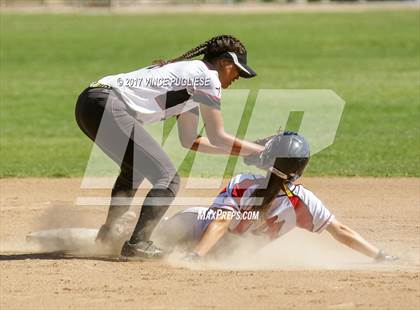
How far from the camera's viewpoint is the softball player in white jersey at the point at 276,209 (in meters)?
8.64

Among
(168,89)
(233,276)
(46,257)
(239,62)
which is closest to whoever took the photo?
(233,276)

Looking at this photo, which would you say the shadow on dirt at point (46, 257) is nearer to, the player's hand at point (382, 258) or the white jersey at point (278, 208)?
the white jersey at point (278, 208)

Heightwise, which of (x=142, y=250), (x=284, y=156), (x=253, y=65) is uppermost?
(x=284, y=156)

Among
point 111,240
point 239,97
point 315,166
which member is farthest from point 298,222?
point 239,97

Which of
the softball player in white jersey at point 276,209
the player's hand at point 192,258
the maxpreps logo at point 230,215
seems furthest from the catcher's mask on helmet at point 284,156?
the player's hand at point 192,258

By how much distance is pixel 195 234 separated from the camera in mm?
9148

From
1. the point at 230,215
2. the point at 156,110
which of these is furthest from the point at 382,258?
the point at 156,110

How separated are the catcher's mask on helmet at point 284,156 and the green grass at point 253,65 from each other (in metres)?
5.87

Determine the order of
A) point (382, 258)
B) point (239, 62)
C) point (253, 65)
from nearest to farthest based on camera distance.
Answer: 1. point (239, 62)
2. point (382, 258)
3. point (253, 65)

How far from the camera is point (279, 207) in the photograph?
8.81m

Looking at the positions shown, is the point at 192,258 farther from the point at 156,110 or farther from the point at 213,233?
the point at 156,110

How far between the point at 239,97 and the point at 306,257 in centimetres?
1428

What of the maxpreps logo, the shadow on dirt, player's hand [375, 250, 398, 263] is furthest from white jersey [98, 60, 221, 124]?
player's hand [375, 250, 398, 263]

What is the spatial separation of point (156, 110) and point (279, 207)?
1469 mm
